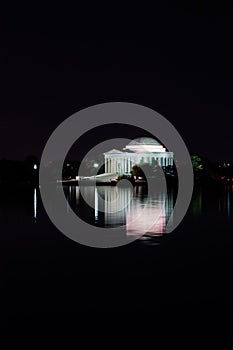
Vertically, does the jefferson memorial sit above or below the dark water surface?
above

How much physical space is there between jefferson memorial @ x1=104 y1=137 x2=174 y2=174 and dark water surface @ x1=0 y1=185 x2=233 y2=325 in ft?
328

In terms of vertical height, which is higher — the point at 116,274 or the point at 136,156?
the point at 136,156

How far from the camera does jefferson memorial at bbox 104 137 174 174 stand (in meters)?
123

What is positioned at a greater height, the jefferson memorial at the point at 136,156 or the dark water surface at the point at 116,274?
the jefferson memorial at the point at 136,156

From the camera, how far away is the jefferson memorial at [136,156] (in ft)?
405

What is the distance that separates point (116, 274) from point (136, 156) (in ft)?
384

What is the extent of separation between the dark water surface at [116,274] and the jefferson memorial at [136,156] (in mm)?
100125

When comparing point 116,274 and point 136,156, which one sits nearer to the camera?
point 116,274

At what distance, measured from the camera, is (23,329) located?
8.43 m

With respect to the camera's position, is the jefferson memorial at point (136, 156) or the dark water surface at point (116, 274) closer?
the dark water surface at point (116, 274)

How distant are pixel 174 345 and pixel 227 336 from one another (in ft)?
2.93

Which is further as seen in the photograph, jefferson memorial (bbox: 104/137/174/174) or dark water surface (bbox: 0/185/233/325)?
jefferson memorial (bbox: 104/137/174/174)

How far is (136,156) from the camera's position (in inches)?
5074

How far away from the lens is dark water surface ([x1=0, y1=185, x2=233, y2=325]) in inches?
378
